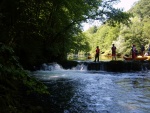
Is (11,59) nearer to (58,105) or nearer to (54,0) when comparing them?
(58,105)

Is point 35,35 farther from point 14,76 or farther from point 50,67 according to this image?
point 14,76

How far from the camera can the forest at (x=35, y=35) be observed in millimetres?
6219

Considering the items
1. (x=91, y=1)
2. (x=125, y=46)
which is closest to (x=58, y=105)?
(x=91, y=1)

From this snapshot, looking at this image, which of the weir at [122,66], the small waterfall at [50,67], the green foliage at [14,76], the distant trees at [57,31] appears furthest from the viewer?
the small waterfall at [50,67]

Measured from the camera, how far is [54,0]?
1208 cm

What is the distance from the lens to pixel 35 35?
2131 cm

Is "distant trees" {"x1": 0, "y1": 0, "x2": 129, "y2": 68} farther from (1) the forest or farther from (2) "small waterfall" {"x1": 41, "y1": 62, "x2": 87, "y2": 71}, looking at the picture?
(2) "small waterfall" {"x1": 41, "y1": 62, "x2": 87, "y2": 71}

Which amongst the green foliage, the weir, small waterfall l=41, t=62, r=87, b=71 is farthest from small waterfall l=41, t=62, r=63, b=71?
the green foliage

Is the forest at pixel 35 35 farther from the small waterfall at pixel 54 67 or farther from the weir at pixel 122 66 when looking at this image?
the weir at pixel 122 66

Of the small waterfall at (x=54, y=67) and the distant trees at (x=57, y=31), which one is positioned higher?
the distant trees at (x=57, y=31)

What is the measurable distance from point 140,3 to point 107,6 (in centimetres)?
10480

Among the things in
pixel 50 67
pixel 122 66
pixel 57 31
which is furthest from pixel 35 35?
pixel 122 66

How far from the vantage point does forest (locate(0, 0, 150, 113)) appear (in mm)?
6219

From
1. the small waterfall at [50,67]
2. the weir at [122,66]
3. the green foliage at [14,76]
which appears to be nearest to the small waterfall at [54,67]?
the small waterfall at [50,67]
